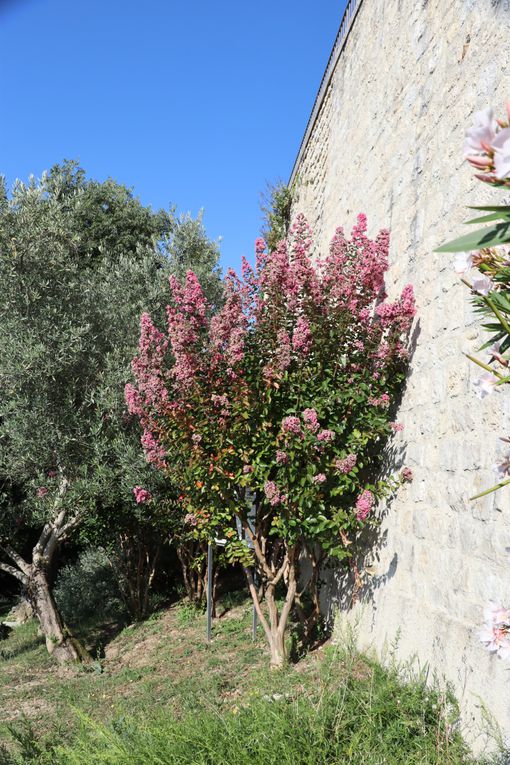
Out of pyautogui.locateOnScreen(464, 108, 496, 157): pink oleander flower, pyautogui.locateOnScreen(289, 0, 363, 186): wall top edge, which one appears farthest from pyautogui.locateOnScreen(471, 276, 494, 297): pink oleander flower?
pyautogui.locateOnScreen(289, 0, 363, 186): wall top edge

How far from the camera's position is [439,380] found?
3820 mm

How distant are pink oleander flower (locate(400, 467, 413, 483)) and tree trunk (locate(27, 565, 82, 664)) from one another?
4764mm

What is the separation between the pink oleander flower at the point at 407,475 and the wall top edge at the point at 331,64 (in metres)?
5.13

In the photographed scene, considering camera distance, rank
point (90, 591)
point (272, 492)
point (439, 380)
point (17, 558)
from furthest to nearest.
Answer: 1. point (90, 591)
2. point (17, 558)
3. point (272, 492)
4. point (439, 380)

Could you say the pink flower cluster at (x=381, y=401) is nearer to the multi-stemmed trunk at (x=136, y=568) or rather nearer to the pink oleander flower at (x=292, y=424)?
the pink oleander flower at (x=292, y=424)

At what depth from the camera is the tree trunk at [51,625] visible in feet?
23.1

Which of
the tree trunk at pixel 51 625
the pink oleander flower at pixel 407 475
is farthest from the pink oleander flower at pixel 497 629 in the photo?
the tree trunk at pixel 51 625

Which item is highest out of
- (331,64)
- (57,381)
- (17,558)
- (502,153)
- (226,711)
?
(331,64)

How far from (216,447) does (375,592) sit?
1.57 m

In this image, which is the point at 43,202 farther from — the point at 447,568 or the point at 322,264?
the point at 447,568

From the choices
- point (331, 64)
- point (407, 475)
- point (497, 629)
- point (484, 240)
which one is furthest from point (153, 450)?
point (331, 64)

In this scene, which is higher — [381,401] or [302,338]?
[302,338]

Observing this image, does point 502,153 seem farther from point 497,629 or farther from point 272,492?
point 272,492

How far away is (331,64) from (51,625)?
298 inches
